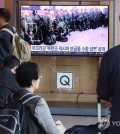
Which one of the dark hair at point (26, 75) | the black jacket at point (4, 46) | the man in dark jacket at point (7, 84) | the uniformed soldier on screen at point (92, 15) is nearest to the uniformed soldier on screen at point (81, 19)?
the uniformed soldier on screen at point (92, 15)

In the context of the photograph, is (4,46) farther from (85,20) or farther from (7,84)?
(85,20)

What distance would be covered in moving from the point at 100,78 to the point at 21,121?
811 mm

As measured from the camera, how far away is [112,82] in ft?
11.1

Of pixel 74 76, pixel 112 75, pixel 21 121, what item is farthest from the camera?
pixel 74 76

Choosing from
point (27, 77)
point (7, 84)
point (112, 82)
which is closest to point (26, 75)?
point (27, 77)

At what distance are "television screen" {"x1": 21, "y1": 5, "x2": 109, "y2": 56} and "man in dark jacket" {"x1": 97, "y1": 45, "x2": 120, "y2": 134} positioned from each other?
4.03m

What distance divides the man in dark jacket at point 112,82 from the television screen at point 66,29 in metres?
4.03

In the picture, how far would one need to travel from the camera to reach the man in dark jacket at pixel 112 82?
334 centimetres

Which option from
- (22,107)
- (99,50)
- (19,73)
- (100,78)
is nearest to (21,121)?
(22,107)

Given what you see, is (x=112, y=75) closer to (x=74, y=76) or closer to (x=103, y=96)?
(x=103, y=96)

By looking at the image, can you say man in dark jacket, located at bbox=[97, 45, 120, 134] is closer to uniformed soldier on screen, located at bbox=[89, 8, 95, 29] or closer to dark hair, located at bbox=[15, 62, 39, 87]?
dark hair, located at bbox=[15, 62, 39, 87]

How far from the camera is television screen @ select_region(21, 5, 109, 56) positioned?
24.3 feet

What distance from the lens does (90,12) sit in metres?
7.40

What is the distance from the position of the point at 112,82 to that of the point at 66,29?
4.17m
